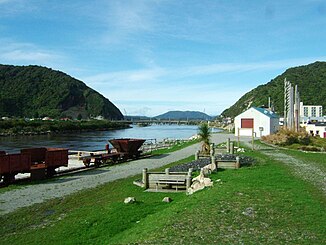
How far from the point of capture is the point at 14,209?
39.2 feet

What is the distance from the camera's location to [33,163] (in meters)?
19.8

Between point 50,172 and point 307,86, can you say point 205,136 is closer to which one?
point 50,172

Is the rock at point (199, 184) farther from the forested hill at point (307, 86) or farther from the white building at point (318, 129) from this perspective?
the forested hill at point (307, 86)

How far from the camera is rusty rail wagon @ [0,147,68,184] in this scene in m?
16.6

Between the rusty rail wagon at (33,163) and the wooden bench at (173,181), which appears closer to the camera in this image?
the wooden bench at (173,181)

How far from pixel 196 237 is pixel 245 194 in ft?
13.9

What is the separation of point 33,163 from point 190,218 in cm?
1339

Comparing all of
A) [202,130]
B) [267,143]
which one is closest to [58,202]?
[202,130]

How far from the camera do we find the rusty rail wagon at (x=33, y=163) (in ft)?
54.4

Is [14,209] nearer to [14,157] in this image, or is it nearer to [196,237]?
[14,157]

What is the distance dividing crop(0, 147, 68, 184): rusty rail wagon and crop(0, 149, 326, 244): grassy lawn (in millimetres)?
4598

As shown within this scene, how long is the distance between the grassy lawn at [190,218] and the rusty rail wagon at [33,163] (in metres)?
4.60

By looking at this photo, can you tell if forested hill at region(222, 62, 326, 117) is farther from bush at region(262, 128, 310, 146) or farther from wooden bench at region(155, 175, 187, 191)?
wooden bench at region(155, 175, 187, 191)

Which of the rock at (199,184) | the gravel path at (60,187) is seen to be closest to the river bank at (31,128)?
the gravel path at (60,187)
